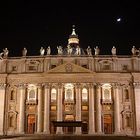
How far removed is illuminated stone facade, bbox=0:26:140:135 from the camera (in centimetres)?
6028

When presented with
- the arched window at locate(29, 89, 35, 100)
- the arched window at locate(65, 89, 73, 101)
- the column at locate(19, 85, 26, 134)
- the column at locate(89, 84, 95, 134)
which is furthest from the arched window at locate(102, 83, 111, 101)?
the column at locate(19, 85, 26, 134)

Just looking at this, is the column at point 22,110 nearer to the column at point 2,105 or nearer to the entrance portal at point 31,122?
the entrance portal at point 31,122

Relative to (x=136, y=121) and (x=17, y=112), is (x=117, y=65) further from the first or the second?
(x=17, y=112)

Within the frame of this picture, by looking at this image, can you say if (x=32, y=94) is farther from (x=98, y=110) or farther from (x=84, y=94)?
(x=98, y=110)

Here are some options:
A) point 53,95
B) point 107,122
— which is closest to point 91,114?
point 107,122

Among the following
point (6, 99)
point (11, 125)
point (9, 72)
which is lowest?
point (11, 125)

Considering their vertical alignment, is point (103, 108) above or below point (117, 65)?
below

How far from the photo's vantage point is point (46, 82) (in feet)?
202

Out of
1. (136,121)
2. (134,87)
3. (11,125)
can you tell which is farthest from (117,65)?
(11,125)

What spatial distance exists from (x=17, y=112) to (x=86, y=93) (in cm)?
1170

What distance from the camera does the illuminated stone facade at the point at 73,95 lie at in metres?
60.3

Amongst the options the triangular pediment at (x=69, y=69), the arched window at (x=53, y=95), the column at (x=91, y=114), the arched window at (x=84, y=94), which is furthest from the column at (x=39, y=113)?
the column at (x=91, y=114)

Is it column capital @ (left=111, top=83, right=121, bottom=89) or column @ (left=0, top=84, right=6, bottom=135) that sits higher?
column capital @ (left=111, top=83, right=121, bottom=89)

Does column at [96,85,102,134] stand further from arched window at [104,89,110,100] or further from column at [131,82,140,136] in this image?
column at [131,82,140,136]
